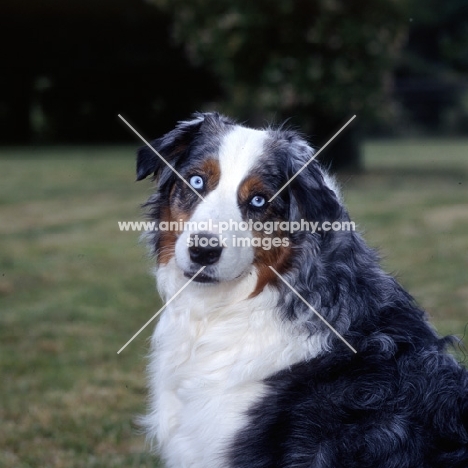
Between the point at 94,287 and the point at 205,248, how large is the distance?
6008mm

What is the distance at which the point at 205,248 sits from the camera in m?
3.26

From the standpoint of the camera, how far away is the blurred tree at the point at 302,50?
16812 mm

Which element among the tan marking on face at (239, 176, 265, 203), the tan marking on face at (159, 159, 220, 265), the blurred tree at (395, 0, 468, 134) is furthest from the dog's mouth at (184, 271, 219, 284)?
the blurred tree at (395, 0, 468, 134)

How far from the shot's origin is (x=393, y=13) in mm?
17484

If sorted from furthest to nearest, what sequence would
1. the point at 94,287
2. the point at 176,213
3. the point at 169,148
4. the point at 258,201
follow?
the point at 94,287 → the point at 169,148 → the point at 176,213 → the point at 258,201

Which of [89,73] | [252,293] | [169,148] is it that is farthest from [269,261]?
[89,73]

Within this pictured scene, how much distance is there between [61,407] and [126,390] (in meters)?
0.52

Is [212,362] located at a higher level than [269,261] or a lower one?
lower

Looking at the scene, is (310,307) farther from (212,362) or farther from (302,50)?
(302,50)

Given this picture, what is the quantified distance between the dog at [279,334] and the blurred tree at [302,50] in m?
13.5

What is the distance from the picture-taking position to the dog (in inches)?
123

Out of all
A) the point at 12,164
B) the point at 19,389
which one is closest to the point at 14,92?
the point at 12,164

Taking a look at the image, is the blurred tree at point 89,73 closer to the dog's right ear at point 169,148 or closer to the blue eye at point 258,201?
the dog's right ear at point 169,148

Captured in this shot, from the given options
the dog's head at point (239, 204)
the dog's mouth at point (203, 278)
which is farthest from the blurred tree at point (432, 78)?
the dog's mouth at point (203, 278)
